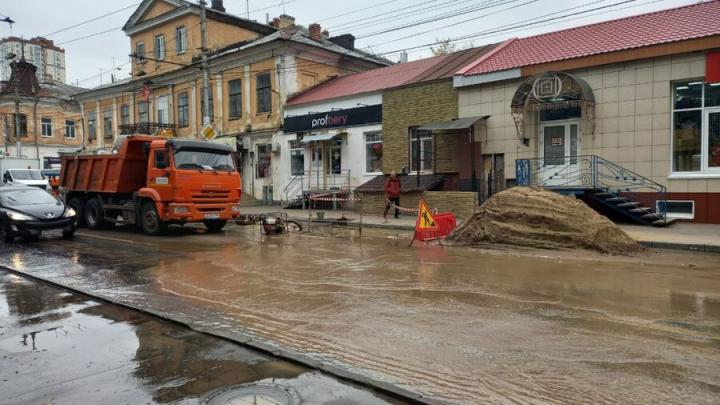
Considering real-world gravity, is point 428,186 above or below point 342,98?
below

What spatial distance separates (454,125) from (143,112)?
26.7 metres

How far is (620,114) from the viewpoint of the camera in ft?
54.9

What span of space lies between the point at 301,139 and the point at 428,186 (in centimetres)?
901

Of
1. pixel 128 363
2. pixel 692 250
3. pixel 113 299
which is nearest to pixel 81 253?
pixel 113 299

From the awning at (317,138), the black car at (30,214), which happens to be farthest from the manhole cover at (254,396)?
the awning at (317,138)

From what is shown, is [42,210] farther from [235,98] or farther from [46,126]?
[46,126]

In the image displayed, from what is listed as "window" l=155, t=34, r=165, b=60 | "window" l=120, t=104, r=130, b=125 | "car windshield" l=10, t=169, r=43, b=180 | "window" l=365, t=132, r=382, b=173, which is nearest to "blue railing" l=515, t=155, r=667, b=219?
"window" l=365, t=132, r=382, b=173

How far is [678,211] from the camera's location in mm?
16031

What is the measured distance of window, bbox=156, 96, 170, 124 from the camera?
36094 millimetres

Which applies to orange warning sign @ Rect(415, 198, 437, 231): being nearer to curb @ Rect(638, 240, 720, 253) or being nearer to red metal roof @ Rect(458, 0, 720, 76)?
curb @ Rect(638, 240, 720, 253)

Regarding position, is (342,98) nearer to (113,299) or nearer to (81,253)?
(81,253)

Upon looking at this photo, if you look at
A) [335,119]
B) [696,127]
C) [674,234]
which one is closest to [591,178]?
[696,127]

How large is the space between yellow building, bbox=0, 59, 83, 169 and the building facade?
5.88 ft

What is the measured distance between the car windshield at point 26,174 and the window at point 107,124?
692 cm
